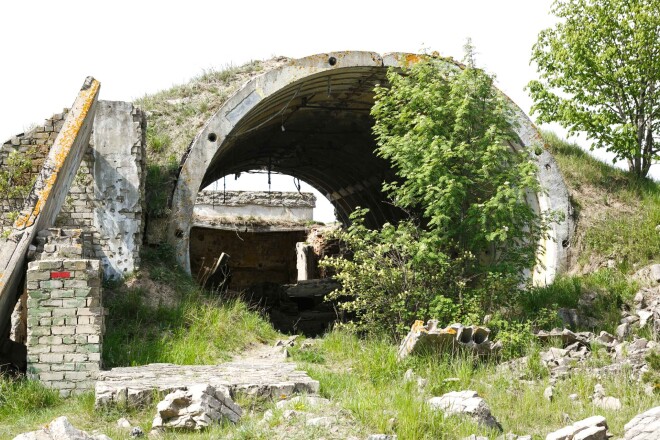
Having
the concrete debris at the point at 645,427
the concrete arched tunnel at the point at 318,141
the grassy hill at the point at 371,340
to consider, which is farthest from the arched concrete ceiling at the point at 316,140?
the concrete debris at the point at 645,427

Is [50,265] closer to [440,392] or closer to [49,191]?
[49,191]

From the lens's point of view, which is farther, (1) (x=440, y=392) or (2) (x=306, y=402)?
(1) (x=440, y=392)

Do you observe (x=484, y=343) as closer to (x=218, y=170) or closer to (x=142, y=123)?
(x=142, y=123)

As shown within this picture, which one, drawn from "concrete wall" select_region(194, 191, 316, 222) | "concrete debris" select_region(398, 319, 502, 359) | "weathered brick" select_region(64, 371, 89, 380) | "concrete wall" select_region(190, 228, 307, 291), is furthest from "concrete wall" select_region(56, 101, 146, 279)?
"concrete wall" select_region(194, 191, 316, 222)

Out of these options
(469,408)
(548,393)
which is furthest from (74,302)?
(548,393)

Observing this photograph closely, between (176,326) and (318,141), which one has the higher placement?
(318,141)

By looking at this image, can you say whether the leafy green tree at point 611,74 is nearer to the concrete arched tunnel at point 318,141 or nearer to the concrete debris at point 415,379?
the concrete arched tunnel at point 318,141

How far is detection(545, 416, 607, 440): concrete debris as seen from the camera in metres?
5.39

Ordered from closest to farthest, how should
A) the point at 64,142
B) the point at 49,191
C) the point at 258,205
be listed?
the point at 49,191 < the point at 64,142 < the point at 258,205

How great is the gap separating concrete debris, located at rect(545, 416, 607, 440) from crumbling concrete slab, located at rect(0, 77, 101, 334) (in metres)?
5.48

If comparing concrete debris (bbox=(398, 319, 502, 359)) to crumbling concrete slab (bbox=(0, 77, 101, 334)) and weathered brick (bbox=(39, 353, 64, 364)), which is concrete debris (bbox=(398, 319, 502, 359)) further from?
crumbling concrete slab (bbox=(0, 77, 101, 334))

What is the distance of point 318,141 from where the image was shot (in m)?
16.0

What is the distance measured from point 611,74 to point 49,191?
30.9 ft

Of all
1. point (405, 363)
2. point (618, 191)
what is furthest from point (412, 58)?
point (405, 363)
